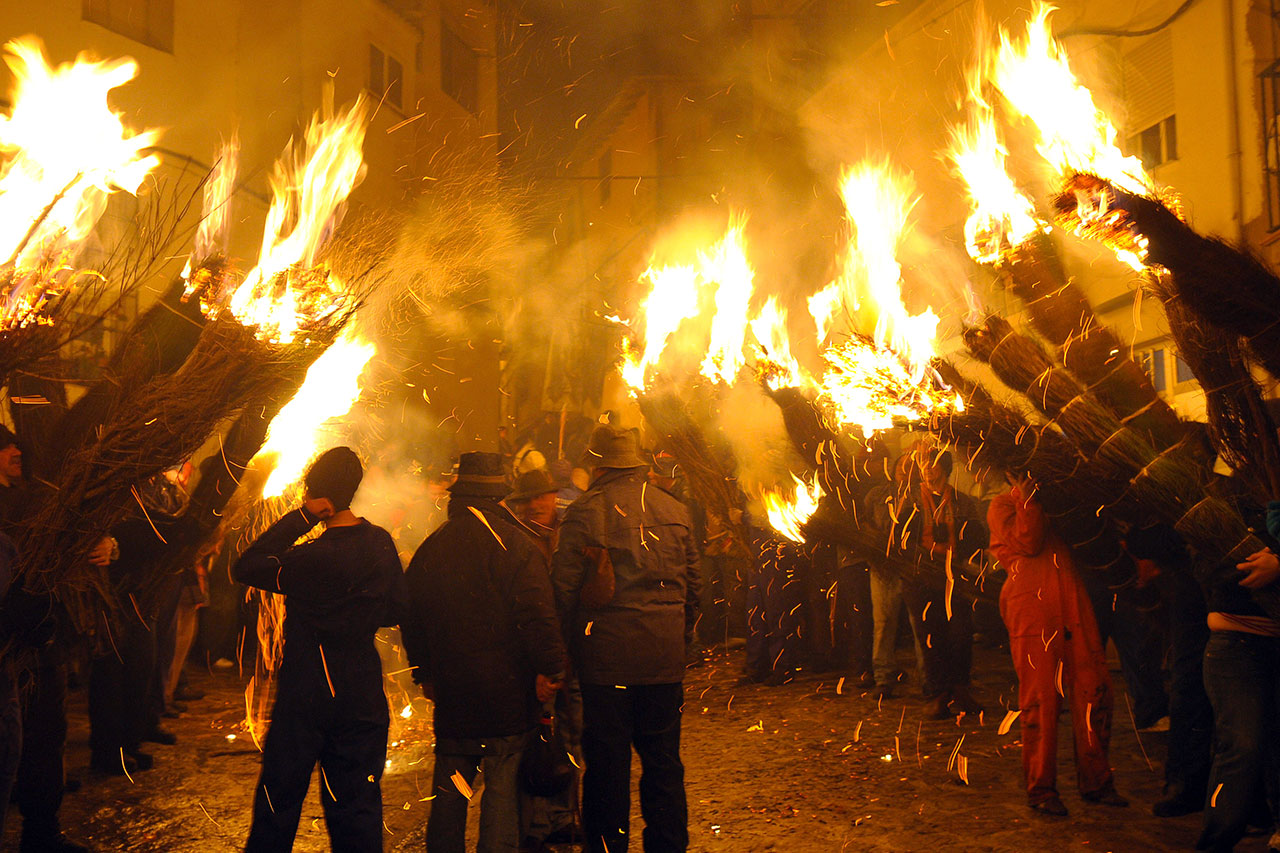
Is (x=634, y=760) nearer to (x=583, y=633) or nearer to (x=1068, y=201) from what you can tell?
(x=583, y=633)

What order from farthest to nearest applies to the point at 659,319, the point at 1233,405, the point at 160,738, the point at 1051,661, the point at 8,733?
the point at 659,319 < the point at 160,738 < the point at 1051,661 < the point at 1233,405 < the point at 8,733

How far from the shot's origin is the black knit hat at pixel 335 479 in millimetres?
4254

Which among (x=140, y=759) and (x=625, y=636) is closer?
(x=625, y=636)

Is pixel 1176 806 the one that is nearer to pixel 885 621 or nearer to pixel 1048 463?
pixel 1048 463

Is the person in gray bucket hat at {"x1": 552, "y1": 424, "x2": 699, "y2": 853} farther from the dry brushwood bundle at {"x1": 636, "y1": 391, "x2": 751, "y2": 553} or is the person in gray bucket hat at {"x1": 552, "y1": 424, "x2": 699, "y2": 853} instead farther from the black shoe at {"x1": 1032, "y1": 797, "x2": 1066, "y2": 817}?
the dry brushwood bundle at {"x1": 636, "y1": 391, "x2": 751, "y2": 553}

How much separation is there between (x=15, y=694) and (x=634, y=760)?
3.67 m

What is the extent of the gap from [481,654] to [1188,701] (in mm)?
3553

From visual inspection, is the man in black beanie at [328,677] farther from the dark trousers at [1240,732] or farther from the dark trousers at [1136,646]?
the dark trousers at [1136,646]

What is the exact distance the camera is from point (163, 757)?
6.52m

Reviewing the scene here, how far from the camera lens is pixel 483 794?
13.4 feet

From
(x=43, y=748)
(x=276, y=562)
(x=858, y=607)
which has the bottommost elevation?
(x=43, y=748)

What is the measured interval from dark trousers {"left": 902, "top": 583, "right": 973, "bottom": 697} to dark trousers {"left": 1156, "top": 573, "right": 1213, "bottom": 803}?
2.34 m

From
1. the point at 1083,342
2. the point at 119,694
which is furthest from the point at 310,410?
the point at 1083,342

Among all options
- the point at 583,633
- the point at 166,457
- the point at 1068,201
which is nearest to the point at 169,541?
the point at 166,457
